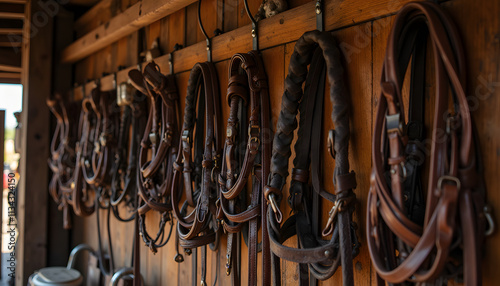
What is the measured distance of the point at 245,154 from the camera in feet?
5.24

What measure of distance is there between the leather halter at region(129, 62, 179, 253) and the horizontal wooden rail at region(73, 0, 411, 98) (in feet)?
0.50

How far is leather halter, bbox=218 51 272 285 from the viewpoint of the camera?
158 cm

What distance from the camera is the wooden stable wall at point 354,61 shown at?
3.29ft

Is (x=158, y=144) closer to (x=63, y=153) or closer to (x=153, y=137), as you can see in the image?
(x=153, y=137)

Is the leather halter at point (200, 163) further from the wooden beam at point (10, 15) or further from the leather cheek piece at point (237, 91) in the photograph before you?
the wooden beam at point (10, 15)

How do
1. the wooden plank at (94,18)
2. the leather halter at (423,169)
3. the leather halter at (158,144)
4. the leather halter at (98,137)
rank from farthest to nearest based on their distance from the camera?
the wooden plank at (94,18) → the leather halter at (98,137) → the leather halter at (158,144) → the leather halter at (423,169)

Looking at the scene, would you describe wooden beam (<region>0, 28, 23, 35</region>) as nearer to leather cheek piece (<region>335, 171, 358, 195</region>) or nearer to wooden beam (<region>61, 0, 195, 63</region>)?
wooden beam (<region>61, 0, 195, 63</region>)

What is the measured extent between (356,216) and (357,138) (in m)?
0.24

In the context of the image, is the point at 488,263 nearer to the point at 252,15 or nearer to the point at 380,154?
the point at 380,154

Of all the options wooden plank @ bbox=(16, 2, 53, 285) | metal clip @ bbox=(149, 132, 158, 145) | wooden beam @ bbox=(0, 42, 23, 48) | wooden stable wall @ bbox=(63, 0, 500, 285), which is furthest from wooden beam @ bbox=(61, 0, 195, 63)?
wooden beam @ bbox=(0, 42, 23, 48)

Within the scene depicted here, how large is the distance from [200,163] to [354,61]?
940 millimetres

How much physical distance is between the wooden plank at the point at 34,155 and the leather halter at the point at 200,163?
6.88 ft

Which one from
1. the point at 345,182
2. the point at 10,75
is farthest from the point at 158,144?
the point at 10,75

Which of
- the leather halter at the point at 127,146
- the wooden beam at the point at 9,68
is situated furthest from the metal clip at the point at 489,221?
the wooden beam at the point at 9,68
